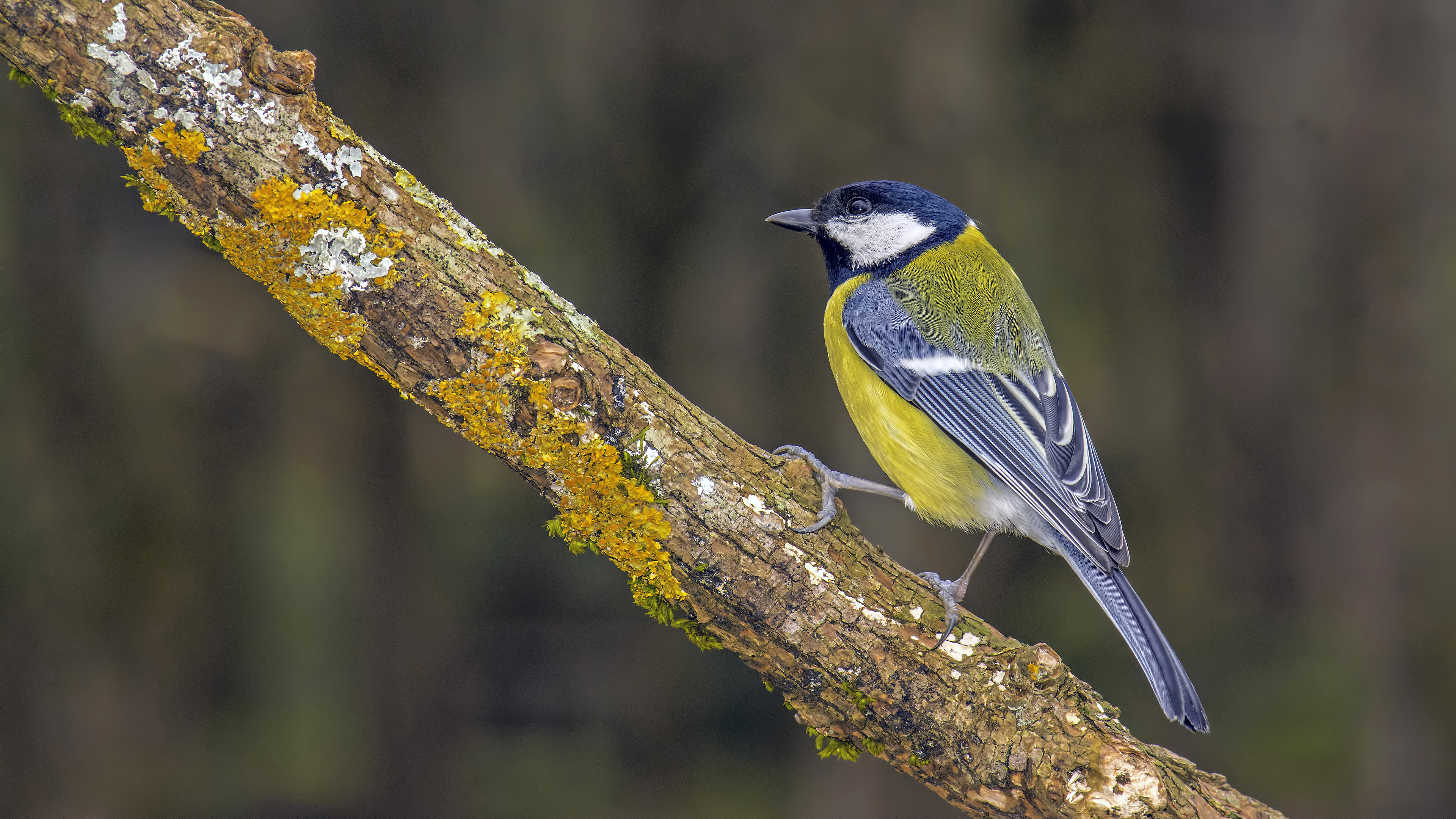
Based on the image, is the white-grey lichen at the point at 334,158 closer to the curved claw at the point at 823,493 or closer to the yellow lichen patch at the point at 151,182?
the yellow lichen patch at the point at 151,182

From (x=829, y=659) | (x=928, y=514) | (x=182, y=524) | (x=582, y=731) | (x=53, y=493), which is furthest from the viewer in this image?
(x=582, y=731)

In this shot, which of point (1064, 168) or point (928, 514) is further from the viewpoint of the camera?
point (1064, 168)

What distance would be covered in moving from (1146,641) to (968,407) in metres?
0.76

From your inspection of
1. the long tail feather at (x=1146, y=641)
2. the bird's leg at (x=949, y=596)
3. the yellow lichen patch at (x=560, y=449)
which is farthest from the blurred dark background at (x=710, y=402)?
the yellow lichen patch at (x=560, y=449)

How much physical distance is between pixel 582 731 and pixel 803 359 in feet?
7.22

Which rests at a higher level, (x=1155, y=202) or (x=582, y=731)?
(x=1155, y=202)

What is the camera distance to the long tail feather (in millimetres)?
2186

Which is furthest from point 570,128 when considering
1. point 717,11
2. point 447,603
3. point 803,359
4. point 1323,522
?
point 1323,522

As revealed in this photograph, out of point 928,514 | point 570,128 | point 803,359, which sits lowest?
point 928,514

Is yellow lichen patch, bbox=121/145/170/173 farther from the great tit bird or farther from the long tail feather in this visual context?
the long tail feather

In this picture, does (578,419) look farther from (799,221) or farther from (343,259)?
(799,221)

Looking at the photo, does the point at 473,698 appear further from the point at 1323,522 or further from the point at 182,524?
the point at 1323,522

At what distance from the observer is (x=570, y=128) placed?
430 cm

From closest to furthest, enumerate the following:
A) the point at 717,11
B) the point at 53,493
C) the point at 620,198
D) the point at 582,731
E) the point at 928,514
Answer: the point at 928,514 → the point at 53,493 → the point at 717,11 → the point at 620,198 → the point at 582,731
